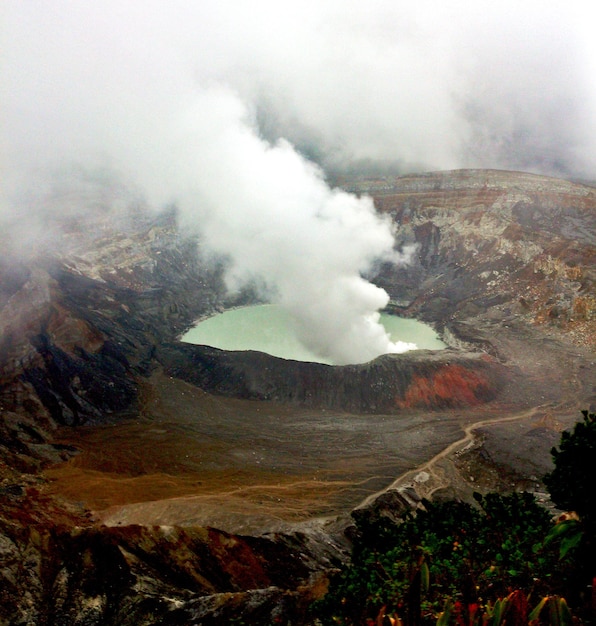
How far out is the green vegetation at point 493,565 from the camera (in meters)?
8.96

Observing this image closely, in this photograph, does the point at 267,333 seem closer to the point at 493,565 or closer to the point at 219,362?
the point at 219,362

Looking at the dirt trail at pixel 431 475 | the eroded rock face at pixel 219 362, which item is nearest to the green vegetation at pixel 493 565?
the eroded rock face at pixel 219 362

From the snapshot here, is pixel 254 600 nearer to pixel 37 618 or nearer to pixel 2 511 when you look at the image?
pixel 37 618

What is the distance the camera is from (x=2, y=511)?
23.6 metres

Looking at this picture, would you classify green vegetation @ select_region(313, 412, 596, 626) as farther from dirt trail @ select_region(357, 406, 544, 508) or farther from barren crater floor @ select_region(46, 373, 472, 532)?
dirt trail @ select_region(357, 406, 544, 508)

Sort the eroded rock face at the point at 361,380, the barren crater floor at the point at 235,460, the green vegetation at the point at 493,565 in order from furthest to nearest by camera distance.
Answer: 1. the eroded rock face at the point at 361,380
2. the barren crater floor at the point at 235,460
3. the green vegetation at the point at 493,565

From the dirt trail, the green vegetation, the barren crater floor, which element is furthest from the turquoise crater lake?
the green vegetation

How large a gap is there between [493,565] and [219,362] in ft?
144

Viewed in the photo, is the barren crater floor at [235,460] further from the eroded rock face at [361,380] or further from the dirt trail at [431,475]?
the eroded rock face at [361,380]

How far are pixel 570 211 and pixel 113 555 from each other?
86337 millimetres

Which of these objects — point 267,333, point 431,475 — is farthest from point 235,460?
point 267,333

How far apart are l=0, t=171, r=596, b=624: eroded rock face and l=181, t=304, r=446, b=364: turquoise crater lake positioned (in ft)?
9.12

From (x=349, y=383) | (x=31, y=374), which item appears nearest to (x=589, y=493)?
(x=349, y=383)

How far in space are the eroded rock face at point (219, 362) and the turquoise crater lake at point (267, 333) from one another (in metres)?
2.78
